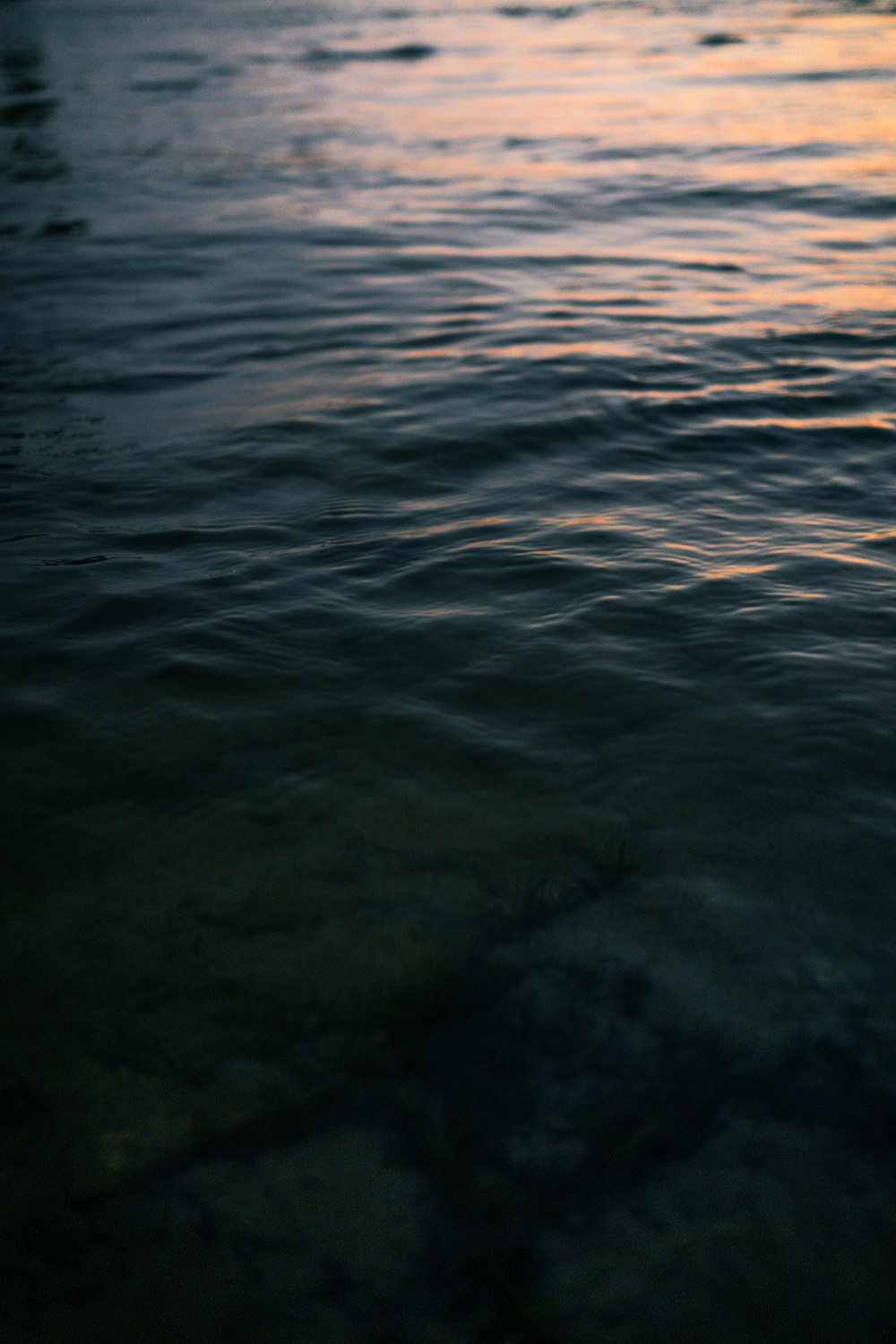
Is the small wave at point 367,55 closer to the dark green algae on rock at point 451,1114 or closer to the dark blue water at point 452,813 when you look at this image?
the dark blue water at point 452,813

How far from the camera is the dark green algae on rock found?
6.54 ft

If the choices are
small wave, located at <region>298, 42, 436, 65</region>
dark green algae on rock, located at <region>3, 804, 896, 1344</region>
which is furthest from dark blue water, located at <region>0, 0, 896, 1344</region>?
small wave, located at <region>298, 42, 436, 65</region>

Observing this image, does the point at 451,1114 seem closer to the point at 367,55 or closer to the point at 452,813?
the point at 452,813

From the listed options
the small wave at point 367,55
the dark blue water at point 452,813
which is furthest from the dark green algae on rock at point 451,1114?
the small wave at point 367,55

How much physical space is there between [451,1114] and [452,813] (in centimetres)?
101

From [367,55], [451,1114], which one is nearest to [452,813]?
[451,1114]

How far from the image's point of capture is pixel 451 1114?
2293 mm

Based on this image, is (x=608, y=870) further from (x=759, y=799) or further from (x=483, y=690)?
(x=483, y=690)

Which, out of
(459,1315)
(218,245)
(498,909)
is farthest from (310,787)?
(218,245)

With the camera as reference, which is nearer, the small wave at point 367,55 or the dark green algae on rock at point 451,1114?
the dark green algae on rock at point 451,1114

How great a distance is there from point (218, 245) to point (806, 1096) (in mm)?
9985

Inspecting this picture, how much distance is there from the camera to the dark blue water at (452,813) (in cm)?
208

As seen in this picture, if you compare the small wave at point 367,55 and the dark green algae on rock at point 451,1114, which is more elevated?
the small wave at point 367,55

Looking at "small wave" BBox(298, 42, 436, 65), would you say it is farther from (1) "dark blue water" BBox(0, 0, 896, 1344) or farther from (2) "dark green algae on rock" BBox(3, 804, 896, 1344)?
(2) "dark green algae on rock" BBox(3, 804, 896, 1344)
